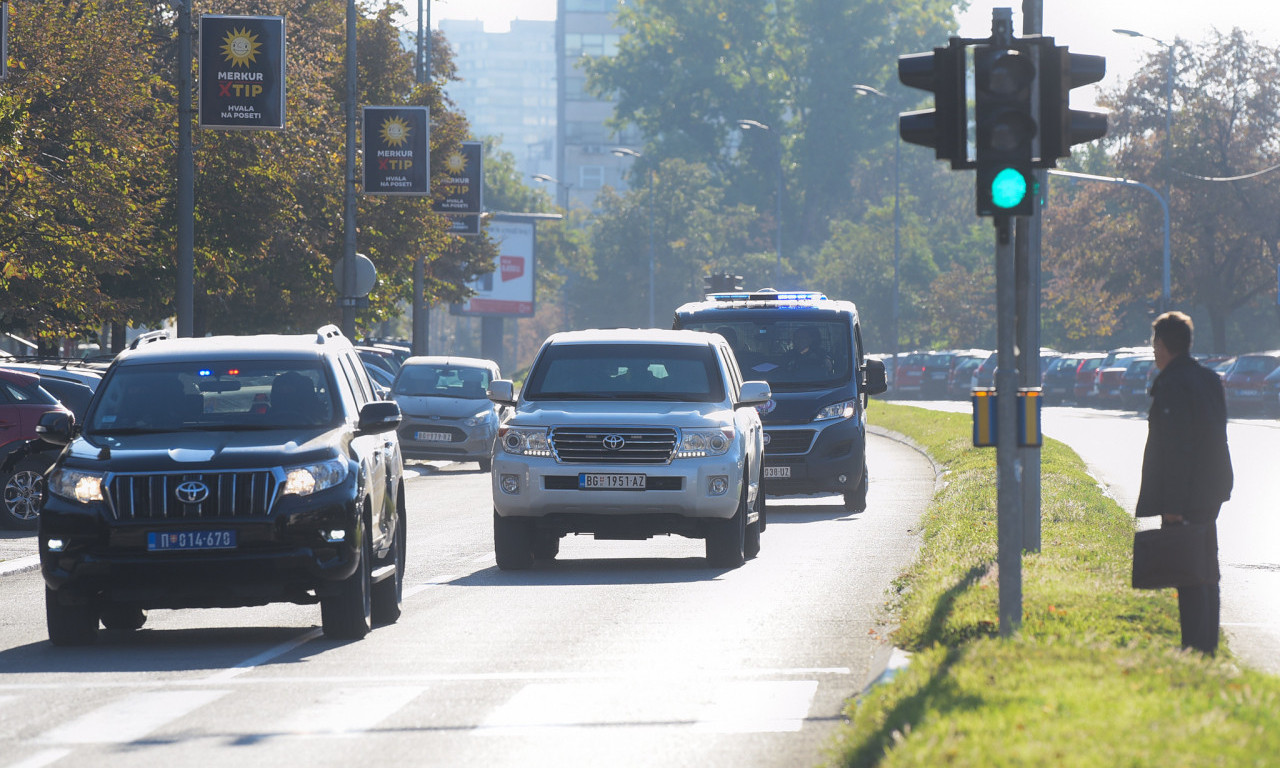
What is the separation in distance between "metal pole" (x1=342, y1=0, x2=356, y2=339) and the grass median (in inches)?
786

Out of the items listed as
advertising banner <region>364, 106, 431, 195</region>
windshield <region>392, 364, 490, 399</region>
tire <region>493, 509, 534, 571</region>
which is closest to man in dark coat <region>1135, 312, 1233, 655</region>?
tire <region>493, 509, 534, 571</region>

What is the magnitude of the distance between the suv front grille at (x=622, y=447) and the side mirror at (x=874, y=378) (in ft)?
25.0

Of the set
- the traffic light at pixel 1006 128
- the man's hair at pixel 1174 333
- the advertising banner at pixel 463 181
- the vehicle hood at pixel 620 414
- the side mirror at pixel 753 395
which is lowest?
the vehicle hood at pixel 620 414

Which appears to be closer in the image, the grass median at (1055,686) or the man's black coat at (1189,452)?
the grass median at (1055,686)

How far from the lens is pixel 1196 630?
33.0ft

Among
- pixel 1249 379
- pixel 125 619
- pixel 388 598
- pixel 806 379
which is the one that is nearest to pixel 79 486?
pixel 125 619

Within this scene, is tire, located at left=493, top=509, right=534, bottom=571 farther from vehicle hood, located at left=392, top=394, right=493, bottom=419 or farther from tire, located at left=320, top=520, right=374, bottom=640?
vehicle hood, located at left=392, top=394, right=493, bottom=419

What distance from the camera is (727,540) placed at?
1619 centimetres

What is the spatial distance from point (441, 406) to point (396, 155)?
4.91m

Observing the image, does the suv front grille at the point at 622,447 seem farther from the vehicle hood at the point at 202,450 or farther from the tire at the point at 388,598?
the vehicle hood at the point at 202,450

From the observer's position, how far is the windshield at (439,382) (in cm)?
3278

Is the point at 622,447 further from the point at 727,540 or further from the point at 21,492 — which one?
the point at 21,492

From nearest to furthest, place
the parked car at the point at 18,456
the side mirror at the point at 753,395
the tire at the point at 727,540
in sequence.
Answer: the tire at the point at 727,540 → the side mirror at the point at 753,395 → the parked car at the point at 18,456

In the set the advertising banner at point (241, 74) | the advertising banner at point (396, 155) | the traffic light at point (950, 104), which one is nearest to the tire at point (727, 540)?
the traffic light at point (950, 104)
